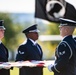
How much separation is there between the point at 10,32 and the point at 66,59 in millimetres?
756

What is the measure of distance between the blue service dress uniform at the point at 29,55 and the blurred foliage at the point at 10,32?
0.32 ft

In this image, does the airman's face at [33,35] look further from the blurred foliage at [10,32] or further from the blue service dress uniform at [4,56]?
the blue service dress uniform at [4,56]

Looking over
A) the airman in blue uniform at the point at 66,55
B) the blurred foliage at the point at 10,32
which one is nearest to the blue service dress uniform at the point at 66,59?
the airman in blue uniform at the point at 66,55

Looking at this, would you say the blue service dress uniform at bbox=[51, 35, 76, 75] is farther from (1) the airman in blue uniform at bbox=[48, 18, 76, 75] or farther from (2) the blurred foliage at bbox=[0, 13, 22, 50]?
(2) the blurred foliage at bbox=[0, 13, 22, 50]

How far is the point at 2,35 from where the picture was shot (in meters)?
2.55

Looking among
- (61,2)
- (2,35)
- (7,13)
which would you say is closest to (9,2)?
(7,13)

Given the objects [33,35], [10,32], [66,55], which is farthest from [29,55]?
[66,55]

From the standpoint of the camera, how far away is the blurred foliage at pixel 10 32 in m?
2.53

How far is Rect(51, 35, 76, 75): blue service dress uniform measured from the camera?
217 centimetres

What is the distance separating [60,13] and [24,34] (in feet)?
1.68

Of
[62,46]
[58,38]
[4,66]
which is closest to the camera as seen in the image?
[62,46]

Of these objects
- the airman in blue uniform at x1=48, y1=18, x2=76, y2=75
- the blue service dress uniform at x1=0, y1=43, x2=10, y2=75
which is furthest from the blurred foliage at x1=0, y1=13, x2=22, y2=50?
the airman in blue uniform at x1=48, y1=18, x2=76, y2=75

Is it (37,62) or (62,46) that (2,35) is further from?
(62,46)

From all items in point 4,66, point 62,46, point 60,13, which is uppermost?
point 60,13
